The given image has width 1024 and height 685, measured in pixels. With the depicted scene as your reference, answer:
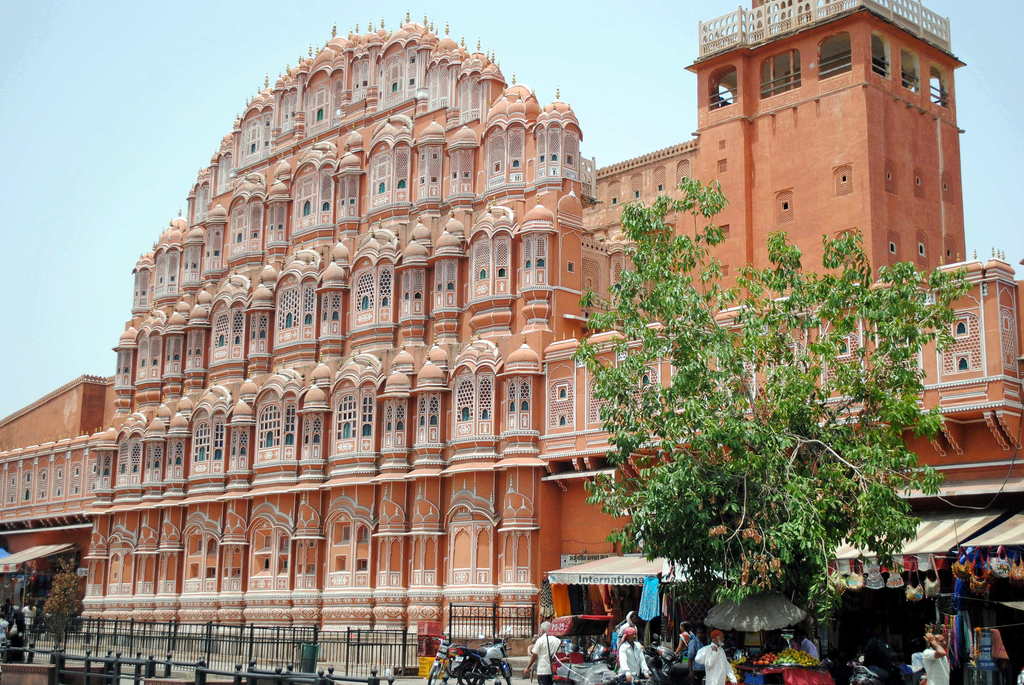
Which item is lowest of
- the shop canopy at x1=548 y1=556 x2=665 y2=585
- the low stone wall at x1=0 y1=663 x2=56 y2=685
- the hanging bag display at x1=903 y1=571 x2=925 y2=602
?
the low stone wall at x1=0 y1=663 x2=56 y2=685

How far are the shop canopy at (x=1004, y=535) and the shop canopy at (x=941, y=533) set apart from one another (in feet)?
0.86

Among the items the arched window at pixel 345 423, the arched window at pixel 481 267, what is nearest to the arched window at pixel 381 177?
the arched window at pixel 481 267

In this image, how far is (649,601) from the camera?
27344mm

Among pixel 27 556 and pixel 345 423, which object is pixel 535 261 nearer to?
pixel 345 423

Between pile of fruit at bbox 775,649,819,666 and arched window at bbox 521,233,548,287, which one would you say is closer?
pile of fruit at bbox 775,649,819,666

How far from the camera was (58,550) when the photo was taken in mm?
52344

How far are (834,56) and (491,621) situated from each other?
65.6 ft

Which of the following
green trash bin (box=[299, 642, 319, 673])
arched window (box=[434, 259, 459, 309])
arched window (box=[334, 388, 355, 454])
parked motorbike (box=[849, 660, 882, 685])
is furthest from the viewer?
arched window (box=[334, 388, 355, 454])

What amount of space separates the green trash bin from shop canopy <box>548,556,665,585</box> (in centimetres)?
621

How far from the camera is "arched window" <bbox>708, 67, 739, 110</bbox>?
37.4 metres

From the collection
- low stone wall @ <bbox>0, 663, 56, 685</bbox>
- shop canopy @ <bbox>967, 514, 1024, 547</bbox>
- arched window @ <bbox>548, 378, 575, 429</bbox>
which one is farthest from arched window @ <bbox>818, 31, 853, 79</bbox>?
low stone wall @ <bbox>0, 663, 56, 685</bbox>

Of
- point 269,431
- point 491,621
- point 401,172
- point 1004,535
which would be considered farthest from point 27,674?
point 401,172

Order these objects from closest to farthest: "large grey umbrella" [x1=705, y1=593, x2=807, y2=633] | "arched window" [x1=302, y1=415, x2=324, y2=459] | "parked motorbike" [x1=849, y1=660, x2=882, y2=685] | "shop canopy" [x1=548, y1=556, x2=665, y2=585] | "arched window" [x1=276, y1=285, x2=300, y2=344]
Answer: "parked motorbike" [x1=849, y1=660, x2=882, y2=685], "large grey umbrella" [x1=705, y1=593, x2=807, y2=633], "shop canopy" [x1=548, y1=556, x2=665, y2=585], "arched window" [x1=302, y1=415, x2=324, y2=459], "arched window" [x1=276, y1=285, x2=300, y2=344]

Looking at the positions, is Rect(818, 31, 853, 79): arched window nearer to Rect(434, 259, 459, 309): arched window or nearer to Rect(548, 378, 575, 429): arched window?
Rect(548, 378, 575, 429): arched window
